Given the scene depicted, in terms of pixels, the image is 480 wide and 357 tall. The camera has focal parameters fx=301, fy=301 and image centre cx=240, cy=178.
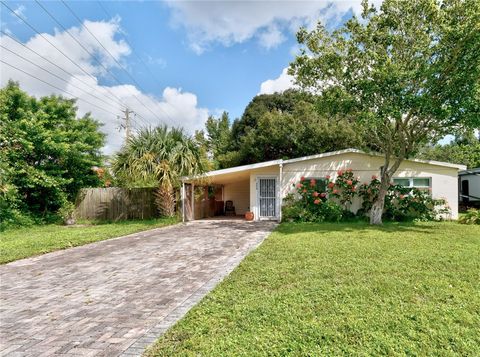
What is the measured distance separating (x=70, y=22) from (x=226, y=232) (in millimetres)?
9172

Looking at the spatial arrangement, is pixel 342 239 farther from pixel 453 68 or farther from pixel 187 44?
pixel 187 44

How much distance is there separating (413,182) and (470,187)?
28.3 feet

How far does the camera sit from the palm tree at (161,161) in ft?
41.3

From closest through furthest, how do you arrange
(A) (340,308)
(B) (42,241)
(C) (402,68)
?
(A) (340,308) < (B) (42,241) < (C) (402,68)

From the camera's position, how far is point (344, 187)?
13.4 metres

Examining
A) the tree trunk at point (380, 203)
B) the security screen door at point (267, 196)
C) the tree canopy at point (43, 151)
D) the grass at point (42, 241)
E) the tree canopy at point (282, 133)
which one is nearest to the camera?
the grass at point (42, 241)

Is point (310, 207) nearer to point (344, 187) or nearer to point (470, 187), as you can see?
point (344, 187)

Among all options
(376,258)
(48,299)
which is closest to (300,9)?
(376,258)

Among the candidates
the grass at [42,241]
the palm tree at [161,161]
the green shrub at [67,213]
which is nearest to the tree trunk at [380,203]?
the palm tree at [161,161]

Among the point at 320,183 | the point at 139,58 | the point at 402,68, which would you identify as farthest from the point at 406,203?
the point at 139,58

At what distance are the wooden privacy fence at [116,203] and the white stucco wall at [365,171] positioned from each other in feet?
21.8

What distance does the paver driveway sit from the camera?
3.11 metres

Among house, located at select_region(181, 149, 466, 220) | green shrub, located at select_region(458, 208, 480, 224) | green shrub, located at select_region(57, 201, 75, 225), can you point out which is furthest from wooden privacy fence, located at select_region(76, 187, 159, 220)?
green shrub, located at select_region(458, 208, 480, 224)

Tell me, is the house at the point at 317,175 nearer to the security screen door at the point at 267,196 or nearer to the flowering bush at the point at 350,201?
the security screen door at the point at 267,196
